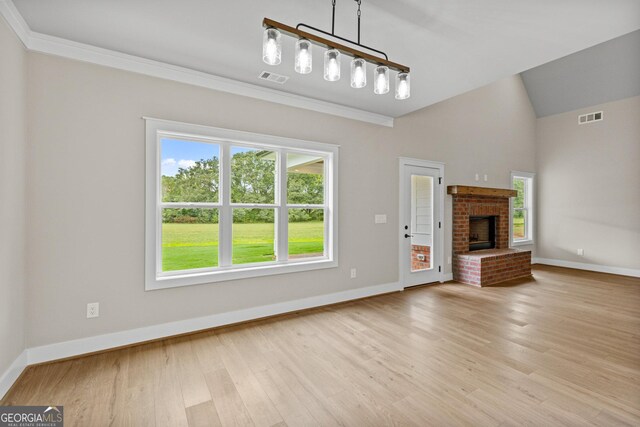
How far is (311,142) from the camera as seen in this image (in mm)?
3787

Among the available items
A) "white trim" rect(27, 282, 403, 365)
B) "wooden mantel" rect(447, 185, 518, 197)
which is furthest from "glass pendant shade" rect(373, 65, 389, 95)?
"wooden mantel" rect(447, 185, 518, 197)

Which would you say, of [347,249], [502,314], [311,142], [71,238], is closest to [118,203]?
[71,238]

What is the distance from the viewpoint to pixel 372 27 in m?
2.29

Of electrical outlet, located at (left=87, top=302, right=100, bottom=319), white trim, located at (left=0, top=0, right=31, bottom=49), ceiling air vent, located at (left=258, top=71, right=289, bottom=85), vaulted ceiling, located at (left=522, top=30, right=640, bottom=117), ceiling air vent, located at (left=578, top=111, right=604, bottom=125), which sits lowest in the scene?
electrical outlet, located at (left=87, top=302, right=100, bottom=319)

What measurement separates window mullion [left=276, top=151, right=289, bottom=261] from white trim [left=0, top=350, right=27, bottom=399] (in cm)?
232

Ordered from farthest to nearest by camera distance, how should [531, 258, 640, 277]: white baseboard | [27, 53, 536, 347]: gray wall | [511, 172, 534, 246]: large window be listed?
[511, 172, 534, 246]: large window
[531, 258, 640, 277]: white baseboard
[27, 53, 536, 347]: gray wall

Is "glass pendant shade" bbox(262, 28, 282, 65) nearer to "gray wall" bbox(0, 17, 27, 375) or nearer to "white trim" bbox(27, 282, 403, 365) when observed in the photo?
"gray wall" bbox(0, 17, 27, 375)

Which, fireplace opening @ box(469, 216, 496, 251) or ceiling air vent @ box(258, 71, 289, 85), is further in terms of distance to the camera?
fireplace opening @ box(469, 216, 496, 251)

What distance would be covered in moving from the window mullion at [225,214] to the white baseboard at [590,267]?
7052 mm

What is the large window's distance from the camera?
6.70 metres

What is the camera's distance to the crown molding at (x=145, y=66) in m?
2.26

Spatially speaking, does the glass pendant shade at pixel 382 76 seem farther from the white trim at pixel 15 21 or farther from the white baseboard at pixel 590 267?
the white baseboard at pixel 590 267

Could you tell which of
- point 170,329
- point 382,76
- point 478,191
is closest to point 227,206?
point 170,329

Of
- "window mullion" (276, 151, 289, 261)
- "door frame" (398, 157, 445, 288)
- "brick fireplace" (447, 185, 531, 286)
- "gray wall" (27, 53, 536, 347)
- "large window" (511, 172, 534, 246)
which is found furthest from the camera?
"large window" (511, 172, 534, 246)
